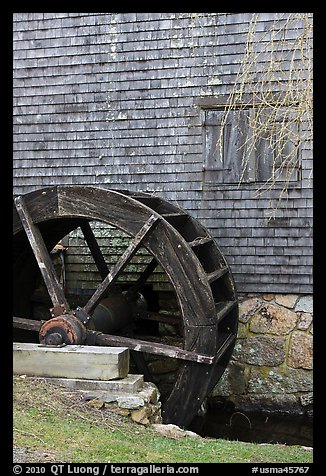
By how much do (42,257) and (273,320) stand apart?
106 inches

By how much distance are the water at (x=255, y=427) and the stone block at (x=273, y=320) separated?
0.95 meters

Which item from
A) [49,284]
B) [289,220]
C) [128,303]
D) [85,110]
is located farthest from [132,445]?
[85,110]

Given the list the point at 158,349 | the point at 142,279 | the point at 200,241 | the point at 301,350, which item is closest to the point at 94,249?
the point at 142,279

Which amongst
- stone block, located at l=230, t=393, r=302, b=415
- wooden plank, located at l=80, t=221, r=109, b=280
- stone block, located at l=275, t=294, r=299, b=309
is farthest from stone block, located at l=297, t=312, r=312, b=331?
wooden plank, located at l=80, t=221, r=109, b=280

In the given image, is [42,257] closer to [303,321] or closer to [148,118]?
[148,118]

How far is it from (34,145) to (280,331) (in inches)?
143

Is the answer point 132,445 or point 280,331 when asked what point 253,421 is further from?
point 132,445

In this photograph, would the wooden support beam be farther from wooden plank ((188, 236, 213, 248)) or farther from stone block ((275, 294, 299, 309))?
stone block ((275, 294, 299, 309))

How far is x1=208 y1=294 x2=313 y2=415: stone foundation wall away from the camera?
6867mm

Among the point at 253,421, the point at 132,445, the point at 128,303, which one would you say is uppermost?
the point at 128,303

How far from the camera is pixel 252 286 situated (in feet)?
22.8

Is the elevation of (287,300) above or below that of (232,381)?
above

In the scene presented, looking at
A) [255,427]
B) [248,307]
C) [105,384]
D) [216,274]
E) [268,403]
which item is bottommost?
[255,427]

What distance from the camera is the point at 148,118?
23.6 ft
